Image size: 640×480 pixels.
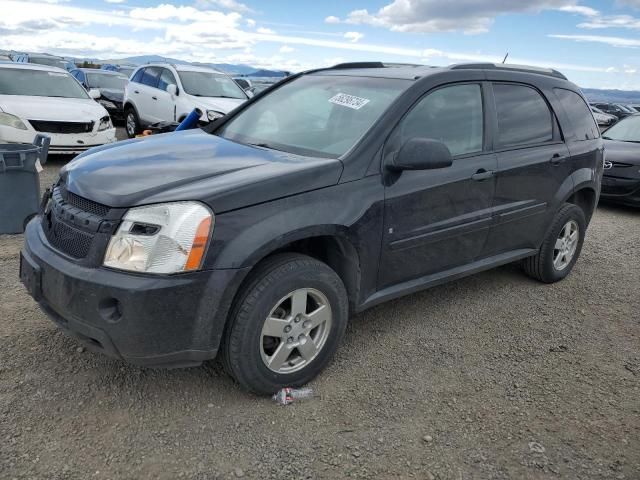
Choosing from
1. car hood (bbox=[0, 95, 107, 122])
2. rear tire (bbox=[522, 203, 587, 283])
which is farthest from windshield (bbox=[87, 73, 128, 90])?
rear tire (bbox=[522, 203, 587, 283])

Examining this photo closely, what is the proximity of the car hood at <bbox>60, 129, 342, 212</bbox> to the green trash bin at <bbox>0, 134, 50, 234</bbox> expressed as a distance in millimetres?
2121

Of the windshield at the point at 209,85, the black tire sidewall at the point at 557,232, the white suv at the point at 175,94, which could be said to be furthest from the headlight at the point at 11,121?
the black tire sidewall at the point at 557,232

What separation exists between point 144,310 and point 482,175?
238 centimetres

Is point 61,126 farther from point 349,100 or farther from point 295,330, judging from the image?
point 295,330

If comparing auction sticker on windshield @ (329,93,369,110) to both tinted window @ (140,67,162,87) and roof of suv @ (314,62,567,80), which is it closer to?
roof of suv @ (314,62,567,80)

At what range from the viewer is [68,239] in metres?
2.64

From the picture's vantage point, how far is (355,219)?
2.94m

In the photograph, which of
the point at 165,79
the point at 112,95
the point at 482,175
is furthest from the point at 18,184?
the point at 112,95

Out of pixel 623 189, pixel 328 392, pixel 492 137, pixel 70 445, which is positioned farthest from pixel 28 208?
pixel 623 189

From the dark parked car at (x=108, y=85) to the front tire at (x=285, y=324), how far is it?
12061 mm

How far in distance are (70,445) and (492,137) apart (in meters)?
3.15

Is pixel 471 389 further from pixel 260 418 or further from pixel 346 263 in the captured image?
pixel 260 418

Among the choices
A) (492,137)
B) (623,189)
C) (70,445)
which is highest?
(492,137)

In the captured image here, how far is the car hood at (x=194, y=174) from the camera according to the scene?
2.52m
